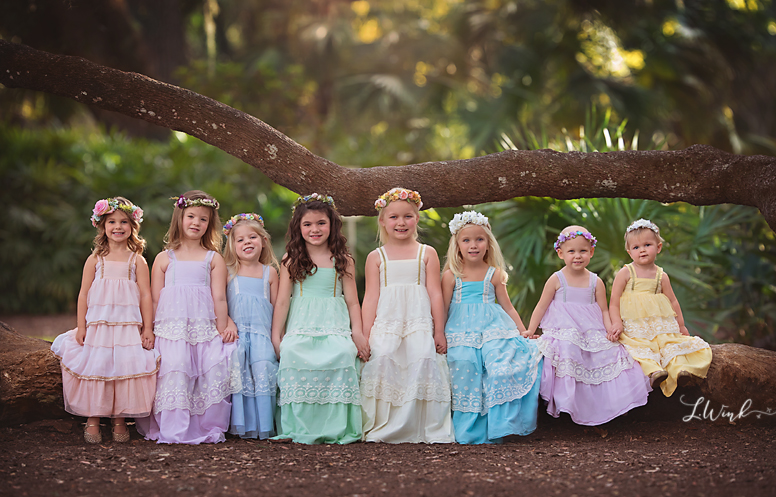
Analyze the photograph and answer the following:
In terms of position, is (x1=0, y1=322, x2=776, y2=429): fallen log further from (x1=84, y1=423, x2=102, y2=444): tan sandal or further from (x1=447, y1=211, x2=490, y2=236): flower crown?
(x1=447, y1=211, x2=490, y2=236): flower crown

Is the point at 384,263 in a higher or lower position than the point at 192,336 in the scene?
higher

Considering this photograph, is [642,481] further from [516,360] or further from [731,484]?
[516,360]

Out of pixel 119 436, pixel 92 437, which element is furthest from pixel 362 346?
pixel 92 437

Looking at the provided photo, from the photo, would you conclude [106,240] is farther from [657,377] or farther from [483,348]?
[657,377]

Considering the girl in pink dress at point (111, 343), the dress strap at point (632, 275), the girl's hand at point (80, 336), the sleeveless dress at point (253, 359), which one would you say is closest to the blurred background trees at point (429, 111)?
the dress strap at point (632, 275)

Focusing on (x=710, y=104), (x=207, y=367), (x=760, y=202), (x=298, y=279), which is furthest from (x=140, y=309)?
(x=710, y=104)

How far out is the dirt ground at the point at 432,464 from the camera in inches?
111

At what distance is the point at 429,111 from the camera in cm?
1798

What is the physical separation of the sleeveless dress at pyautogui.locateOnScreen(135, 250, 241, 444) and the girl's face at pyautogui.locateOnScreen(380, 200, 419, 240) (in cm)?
126

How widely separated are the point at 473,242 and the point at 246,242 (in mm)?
1517

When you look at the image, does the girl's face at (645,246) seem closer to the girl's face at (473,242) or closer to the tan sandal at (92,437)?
the girl's face at (473,242)

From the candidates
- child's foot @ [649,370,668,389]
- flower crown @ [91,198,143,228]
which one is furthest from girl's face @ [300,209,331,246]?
child's foot @ [649,370,668,389]

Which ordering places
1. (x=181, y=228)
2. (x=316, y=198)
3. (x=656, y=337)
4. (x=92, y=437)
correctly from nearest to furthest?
1. (x=92, y=437)
2. (x=656, y=337)
3. (x=181, y=228)
4. (x=316, y=198)

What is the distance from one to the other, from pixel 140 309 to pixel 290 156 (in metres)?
1.51
